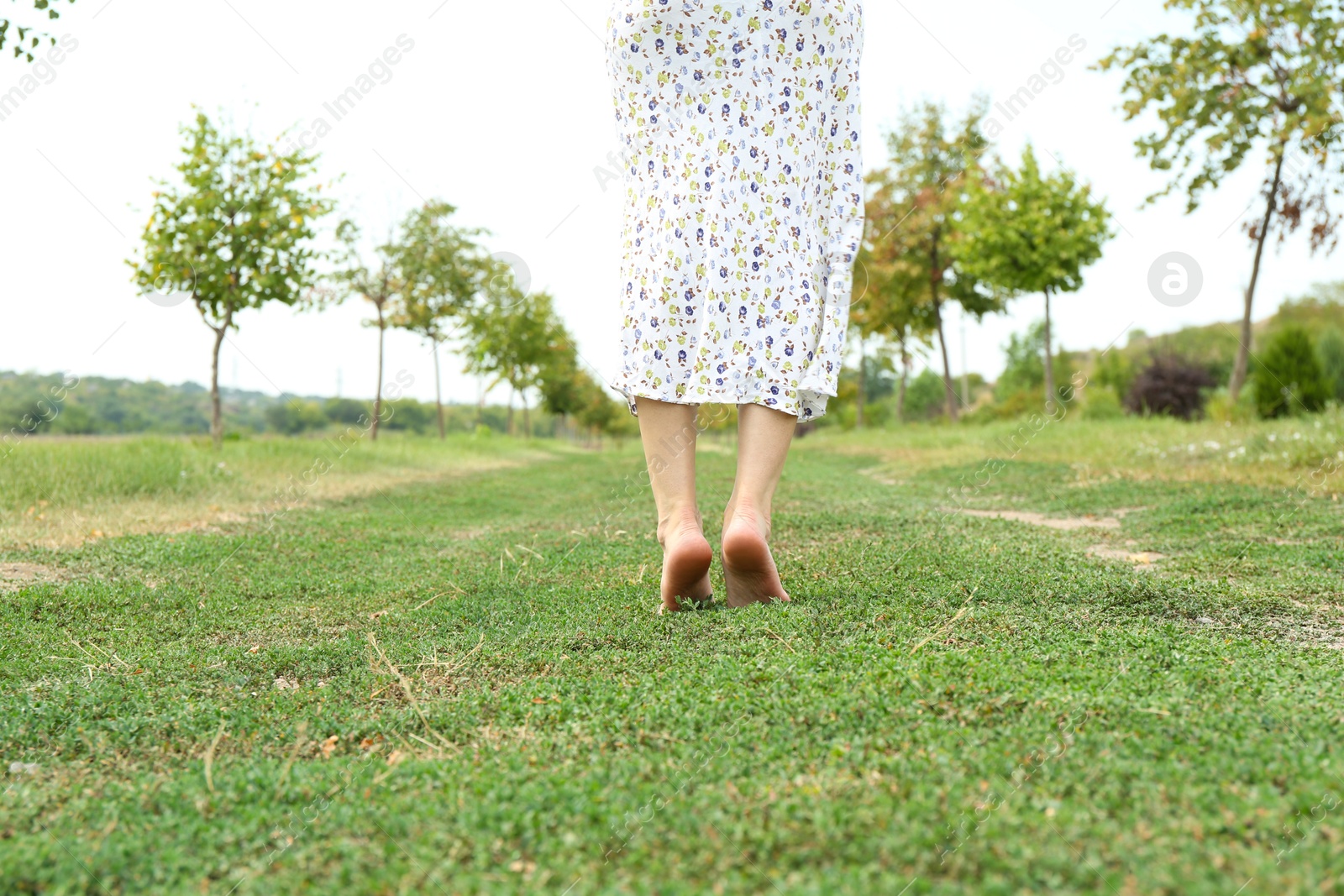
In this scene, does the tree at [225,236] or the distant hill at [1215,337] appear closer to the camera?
the tree at [225,236]

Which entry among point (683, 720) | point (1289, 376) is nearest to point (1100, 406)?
point (1289, 376)

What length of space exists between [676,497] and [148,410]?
22235 mm

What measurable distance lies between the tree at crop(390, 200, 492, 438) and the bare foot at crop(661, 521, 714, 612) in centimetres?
1913

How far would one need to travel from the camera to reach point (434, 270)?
2122 centimetres

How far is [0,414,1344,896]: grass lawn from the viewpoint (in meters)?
1.15

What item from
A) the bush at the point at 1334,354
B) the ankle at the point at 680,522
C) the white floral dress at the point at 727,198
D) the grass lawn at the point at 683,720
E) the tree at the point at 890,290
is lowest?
the grass lawn at the point at 683,720

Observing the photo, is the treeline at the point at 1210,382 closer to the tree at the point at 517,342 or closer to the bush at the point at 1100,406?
the bush at the point at 1100,406

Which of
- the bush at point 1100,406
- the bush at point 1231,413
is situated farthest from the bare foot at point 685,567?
the bush at point 1100,406

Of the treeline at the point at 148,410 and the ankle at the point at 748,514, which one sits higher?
the treeline at the point at 148,410

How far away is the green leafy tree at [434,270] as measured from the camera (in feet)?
68.6

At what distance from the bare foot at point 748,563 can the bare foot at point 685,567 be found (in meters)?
0.07

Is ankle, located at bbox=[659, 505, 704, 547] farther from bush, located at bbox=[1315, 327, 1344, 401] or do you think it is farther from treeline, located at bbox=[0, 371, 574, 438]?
bush, located at bbox=[1315, 327, 1344, 401]

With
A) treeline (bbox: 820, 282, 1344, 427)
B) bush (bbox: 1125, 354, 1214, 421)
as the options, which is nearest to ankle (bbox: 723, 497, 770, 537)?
treeline (bbox: 820, 282, 1344, 427)

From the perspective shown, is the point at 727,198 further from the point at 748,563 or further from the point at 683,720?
the point at 683,720
